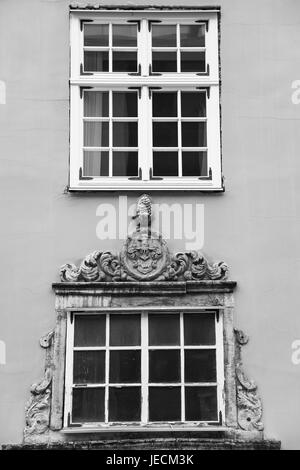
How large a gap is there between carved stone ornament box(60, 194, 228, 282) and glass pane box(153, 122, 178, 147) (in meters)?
1.37

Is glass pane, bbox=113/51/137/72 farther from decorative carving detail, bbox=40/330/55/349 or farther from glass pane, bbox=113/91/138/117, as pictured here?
decorative carving detail, bbox=40/330/55/349

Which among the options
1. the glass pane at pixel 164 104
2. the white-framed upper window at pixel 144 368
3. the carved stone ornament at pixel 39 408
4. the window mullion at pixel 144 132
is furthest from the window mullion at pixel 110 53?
the carved stone ornament at pixel 39 408

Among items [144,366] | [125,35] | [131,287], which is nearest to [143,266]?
[131,287]

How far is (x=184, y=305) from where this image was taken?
10195mm

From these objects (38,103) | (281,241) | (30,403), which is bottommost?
(30,403)

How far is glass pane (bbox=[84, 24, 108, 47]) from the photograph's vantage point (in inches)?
441

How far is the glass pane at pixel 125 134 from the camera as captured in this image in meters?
11.0

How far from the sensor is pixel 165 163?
35.7ft

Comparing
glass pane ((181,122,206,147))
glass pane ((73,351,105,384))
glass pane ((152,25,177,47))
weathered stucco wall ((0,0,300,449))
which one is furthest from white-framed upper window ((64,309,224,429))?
glass pane ((152,25,177,47))

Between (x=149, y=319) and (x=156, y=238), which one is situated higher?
(x=156, y=238)

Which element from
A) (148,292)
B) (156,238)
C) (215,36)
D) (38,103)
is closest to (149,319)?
(148,292)

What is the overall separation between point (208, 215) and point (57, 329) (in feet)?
7.55

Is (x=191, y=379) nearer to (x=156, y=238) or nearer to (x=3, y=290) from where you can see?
(x=156, y=238)

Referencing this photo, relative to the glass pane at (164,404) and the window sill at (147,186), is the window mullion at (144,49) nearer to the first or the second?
the window sill at (147,186)
